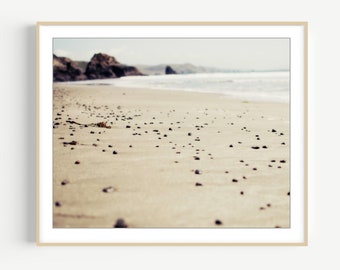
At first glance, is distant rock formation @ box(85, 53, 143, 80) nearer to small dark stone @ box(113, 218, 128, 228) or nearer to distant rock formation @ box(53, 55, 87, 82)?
distant rock formation @ box(53, 55, 87, 82)

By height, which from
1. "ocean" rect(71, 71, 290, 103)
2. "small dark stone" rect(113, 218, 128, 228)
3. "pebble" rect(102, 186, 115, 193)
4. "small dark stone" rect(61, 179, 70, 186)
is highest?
"ocean" rect(71, 71, 290, 103)

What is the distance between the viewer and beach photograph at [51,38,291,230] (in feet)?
10.5

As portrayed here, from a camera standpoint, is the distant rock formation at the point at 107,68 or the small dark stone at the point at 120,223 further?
the distant rock formation at the point at 107,68

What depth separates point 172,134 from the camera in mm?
3428

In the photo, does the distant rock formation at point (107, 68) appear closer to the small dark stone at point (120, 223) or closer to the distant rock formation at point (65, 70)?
the distant rock formation at point (65, 70)

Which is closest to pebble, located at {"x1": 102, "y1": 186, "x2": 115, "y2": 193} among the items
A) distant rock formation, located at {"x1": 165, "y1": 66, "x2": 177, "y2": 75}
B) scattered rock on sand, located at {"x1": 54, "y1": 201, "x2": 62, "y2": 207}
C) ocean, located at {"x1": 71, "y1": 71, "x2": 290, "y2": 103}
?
scattered rock on sand, located at {"x1": 54, "y1": 201, "x2": 62, "y2": 207}

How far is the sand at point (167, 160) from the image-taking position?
3209 mm

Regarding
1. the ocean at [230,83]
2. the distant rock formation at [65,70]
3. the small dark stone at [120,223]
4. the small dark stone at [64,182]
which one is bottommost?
the small dark stone at [120,223]
